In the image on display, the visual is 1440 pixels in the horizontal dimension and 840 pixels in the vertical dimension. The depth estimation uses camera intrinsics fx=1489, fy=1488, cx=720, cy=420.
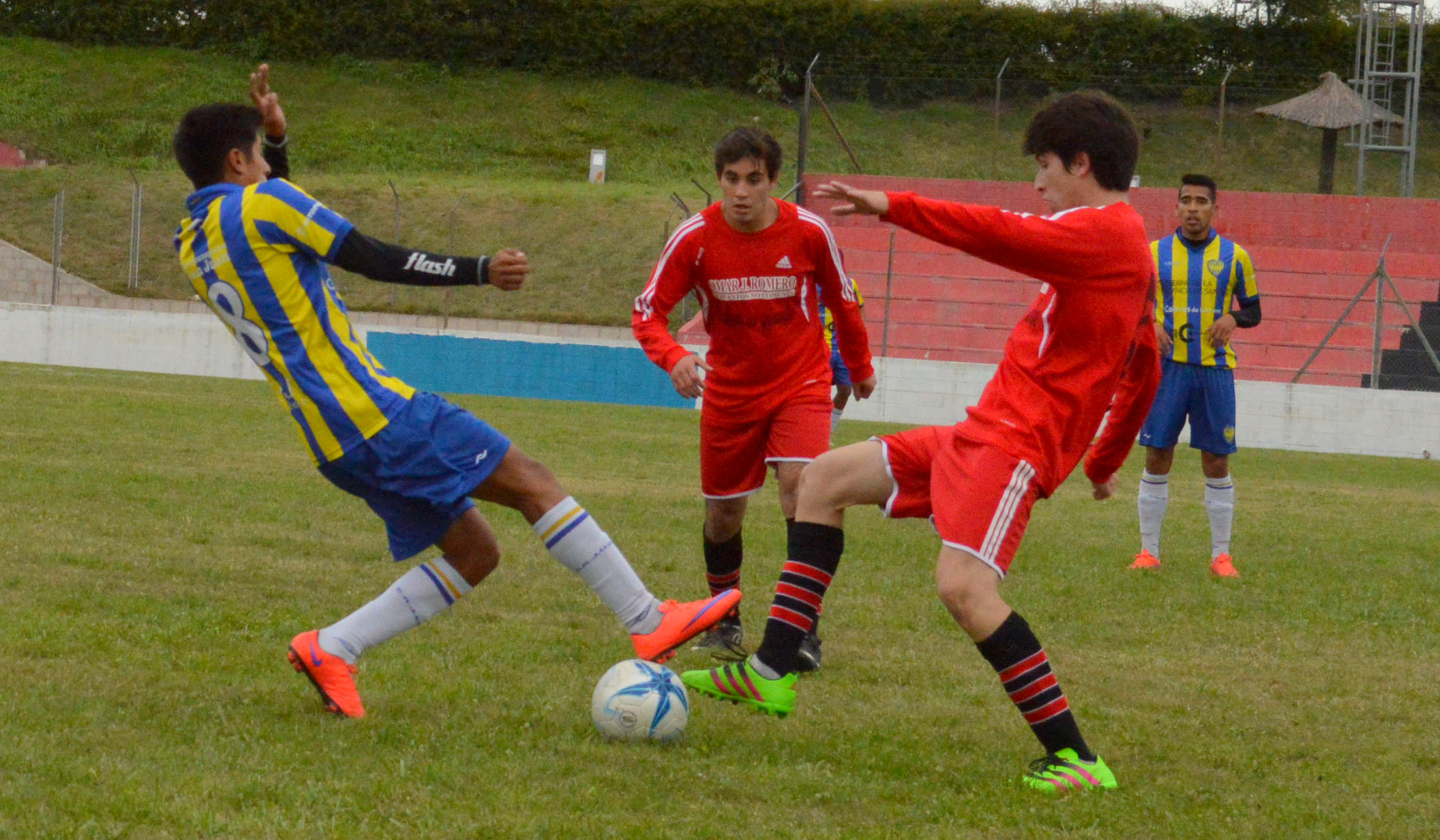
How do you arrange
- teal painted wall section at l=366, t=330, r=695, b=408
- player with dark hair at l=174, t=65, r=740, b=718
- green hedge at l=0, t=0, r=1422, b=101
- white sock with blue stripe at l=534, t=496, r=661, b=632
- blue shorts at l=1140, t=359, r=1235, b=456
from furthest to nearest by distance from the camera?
1. green hedge at l=0, t=0, r=1422, b=101
2. teal painted wall section at l=366, t=330, r=695, b=408
3. blue shorts at l=1140, t=359, r=1235, b=456
4. white sock with blue stripe at l=534, t=496, r=661, b=632
5. player with dark hair at l=174, t=65, r=740, b=718

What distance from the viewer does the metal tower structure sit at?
97.7ft

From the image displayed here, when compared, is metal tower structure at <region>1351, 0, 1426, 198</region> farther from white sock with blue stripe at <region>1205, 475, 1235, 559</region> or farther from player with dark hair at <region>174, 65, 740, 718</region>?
player with dark hair at <region>174, 65, 740, 718</region>

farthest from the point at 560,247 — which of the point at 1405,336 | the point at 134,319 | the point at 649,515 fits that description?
the point at 649,515

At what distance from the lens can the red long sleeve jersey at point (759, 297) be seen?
19.6ft

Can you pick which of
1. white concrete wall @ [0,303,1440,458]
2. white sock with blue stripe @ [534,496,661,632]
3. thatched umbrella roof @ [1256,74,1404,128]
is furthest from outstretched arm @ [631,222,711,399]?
thatched umbrella roof @ [1256,74,1404,128]

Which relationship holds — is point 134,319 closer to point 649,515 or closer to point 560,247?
point 560,247

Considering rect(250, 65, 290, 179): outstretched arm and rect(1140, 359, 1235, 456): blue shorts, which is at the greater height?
rect(250, 65, 290, 179): outstretched arm

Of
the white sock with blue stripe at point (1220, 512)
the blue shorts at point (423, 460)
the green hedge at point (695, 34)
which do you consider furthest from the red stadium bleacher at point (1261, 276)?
the blue shorts at point (423, 460)

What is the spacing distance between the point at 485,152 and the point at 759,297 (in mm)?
34290

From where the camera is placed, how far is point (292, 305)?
446cm

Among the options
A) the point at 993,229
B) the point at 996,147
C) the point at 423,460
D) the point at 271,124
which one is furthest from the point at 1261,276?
the point at 423,460

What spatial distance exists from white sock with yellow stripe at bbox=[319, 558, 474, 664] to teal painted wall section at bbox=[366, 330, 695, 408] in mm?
18600

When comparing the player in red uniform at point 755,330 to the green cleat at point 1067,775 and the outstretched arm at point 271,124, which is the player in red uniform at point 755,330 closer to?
the outstretched arm at point 271,124

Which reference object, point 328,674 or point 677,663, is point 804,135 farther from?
point 328,674
